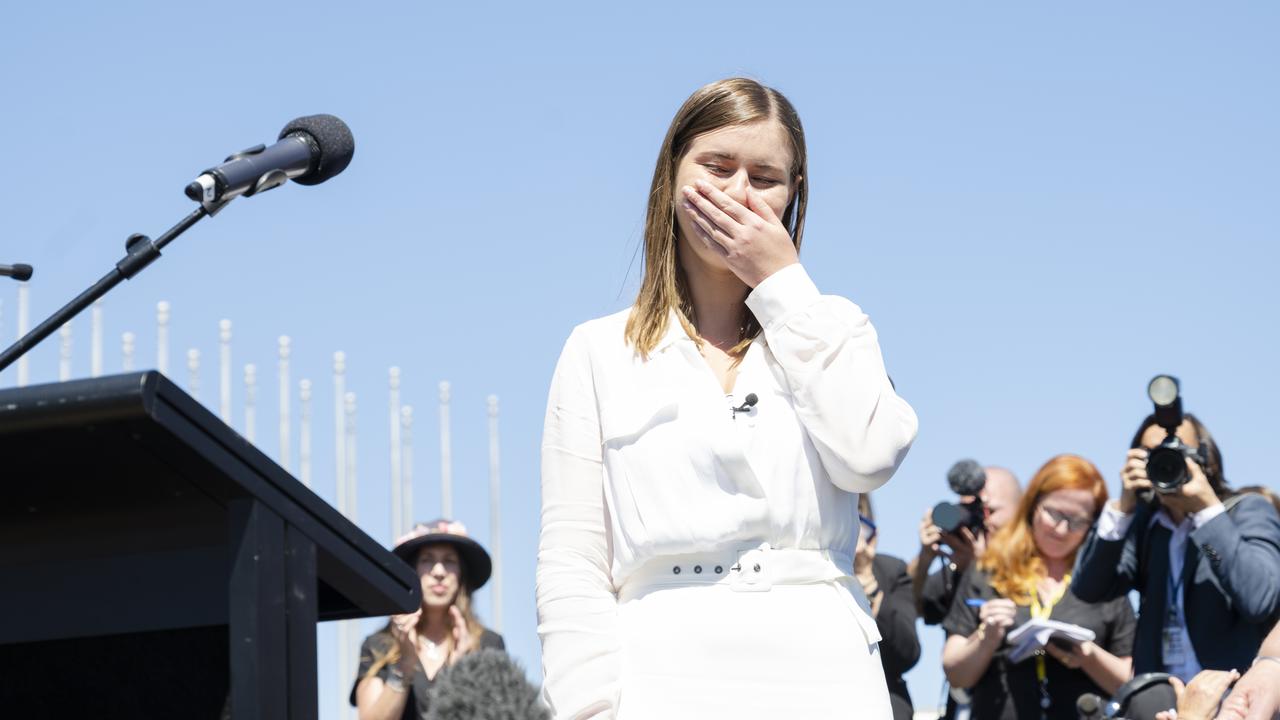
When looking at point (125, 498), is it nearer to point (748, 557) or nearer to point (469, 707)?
point (469, 707)

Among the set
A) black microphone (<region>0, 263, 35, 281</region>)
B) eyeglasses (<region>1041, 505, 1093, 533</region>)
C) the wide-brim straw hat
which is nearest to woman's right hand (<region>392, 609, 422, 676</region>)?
the wide-brim straw hat

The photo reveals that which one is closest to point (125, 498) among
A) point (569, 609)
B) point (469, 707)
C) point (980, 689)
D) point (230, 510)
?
point (230, 510)

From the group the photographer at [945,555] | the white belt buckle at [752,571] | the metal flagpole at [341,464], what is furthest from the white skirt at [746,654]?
the metal flagpole at [341,464]

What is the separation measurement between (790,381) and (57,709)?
47.8 inches

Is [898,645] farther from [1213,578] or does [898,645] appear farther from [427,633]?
[427,633]

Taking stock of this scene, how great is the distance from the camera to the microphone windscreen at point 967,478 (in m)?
6.03

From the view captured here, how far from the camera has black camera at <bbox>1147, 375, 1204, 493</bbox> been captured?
4949 mm

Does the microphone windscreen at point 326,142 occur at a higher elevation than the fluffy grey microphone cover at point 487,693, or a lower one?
higher

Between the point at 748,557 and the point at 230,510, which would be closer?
the point at 230,510

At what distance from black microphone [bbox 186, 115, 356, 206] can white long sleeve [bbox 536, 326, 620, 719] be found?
890mm

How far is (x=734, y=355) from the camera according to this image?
2.70 meters

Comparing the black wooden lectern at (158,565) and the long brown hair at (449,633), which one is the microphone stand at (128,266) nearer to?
the black wooden lectern at (158,565)

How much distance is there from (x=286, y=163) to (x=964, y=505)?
3475 millimetres

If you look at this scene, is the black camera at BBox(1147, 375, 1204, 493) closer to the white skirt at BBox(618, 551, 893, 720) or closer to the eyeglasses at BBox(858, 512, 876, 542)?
the eyeglasses at BBox(858, 512, 876, 542)
